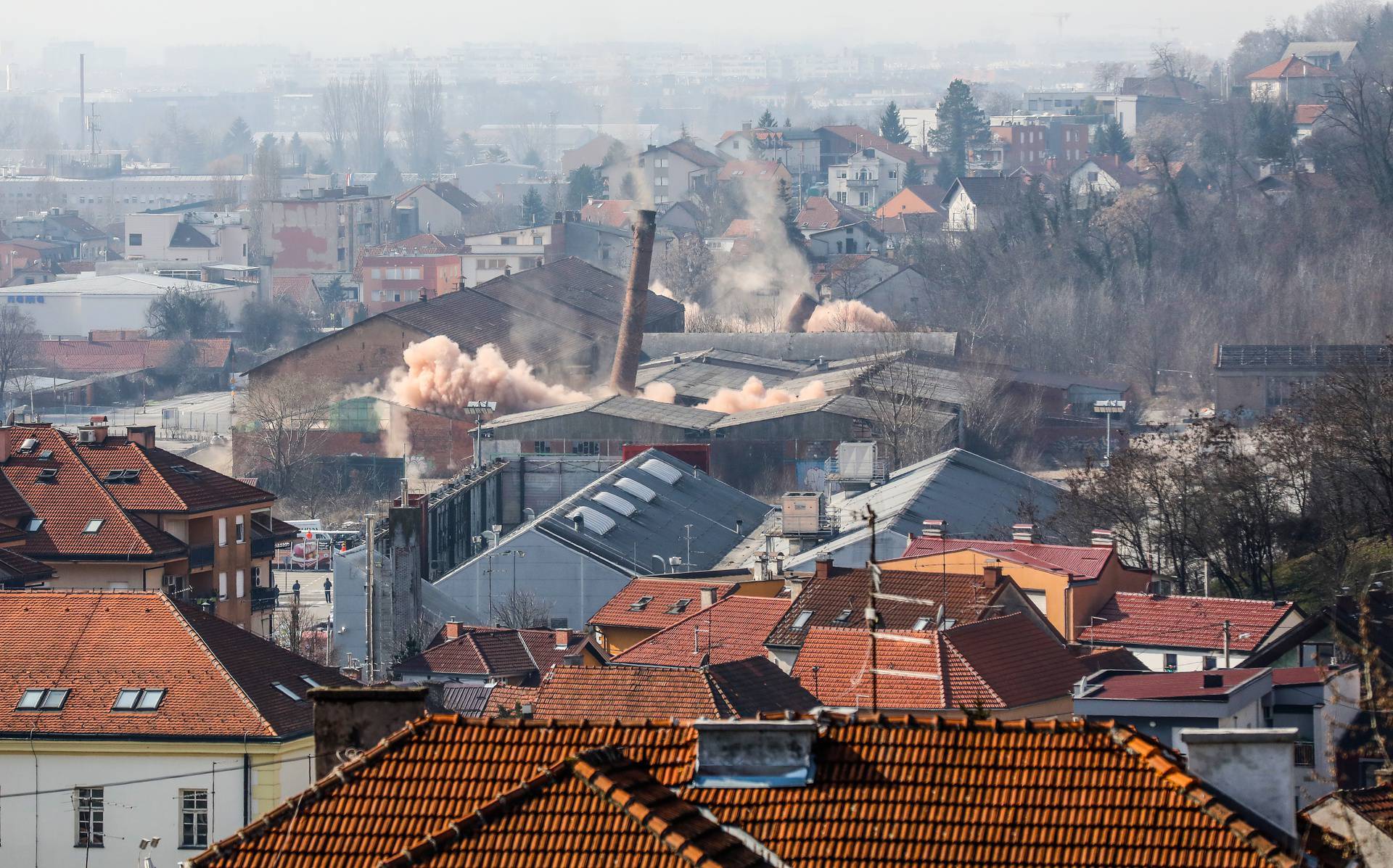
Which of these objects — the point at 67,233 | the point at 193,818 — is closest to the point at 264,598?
the point at 193,818

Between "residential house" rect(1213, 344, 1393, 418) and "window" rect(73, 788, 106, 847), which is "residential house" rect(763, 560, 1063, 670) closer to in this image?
"window" rect(73, 788, 106, 847)

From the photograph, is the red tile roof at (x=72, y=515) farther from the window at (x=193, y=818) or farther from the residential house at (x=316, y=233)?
the residential house at (x=316, y=233)

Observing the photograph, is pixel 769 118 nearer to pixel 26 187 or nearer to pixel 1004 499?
pixel 26 187

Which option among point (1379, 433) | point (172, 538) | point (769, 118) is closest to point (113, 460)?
point (172, 538)

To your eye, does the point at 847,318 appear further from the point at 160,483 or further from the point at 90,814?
the point at 90,814

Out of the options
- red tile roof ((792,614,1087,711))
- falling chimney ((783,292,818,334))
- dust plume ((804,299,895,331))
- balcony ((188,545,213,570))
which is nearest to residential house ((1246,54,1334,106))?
falling chimney ((783,292,818,334))

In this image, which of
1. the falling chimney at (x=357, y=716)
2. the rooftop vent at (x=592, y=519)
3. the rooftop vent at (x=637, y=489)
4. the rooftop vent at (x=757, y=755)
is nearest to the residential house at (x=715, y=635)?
the rooftop vent at (x=592, y=519)
